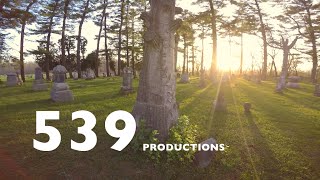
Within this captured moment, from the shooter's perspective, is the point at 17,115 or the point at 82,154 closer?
the point at 82,154

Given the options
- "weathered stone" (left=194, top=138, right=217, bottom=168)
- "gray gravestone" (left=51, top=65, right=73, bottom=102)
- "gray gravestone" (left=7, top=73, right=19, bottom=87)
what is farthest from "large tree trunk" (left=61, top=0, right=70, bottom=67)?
"weathered stone" (left=194, top=138, right=217, bottom=168)

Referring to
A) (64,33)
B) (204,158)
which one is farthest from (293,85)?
(64,33)

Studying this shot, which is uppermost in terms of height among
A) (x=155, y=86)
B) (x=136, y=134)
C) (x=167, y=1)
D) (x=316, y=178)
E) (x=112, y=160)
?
(x=167, y=1)

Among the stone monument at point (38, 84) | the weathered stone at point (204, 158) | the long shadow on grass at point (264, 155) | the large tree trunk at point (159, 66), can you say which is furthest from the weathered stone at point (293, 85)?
Answer: the stone monument at point (38, 84)

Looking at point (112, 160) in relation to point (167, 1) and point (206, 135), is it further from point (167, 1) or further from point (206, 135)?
point (167, 1)

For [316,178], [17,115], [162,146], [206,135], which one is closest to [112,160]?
[162,146]

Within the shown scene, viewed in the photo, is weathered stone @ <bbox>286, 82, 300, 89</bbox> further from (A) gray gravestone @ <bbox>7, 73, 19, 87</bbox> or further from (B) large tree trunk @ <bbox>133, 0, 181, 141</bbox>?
(A) gray gravestone @ <bbox>7, 73, 19, 87</bbox>

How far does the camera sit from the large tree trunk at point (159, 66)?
605 cm

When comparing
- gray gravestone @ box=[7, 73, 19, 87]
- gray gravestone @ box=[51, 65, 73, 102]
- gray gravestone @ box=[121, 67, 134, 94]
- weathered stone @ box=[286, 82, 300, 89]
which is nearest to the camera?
gray gravestone @ box=[51, 65, 73, 102]

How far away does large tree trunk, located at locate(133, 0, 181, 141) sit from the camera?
6.05 m

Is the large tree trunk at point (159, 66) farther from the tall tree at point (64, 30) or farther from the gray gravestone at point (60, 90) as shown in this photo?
the tall tree at point (64, 30)

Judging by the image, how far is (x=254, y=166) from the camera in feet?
19.4

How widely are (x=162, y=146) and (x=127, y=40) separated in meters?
31.4

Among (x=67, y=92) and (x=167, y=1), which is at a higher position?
(x=167, y=1)
